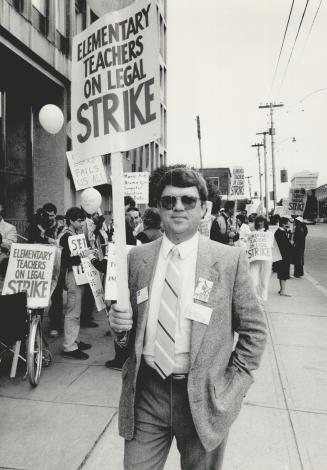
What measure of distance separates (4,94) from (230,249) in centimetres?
1141

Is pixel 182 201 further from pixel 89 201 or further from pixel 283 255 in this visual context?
pixel 283 255

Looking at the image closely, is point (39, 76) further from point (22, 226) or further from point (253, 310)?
point (253, 310)

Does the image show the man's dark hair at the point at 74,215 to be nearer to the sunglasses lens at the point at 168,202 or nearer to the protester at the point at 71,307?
the protester at the point at 71,307

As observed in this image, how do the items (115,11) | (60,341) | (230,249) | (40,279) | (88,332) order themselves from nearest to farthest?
(115,11), (230,249), (40,279), (60,341), (88,332)

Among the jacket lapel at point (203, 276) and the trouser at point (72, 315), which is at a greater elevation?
the jacket lapel at point (203, 276)

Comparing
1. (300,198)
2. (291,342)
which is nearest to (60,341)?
(291,342)

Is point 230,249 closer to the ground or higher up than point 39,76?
closer to the ground

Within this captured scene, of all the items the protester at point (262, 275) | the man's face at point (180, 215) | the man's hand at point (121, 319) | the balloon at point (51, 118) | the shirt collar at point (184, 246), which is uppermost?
the balloon at point (51, 118)

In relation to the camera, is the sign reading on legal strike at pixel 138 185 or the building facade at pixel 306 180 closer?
the sign reading on legal strike at pixel 138 185

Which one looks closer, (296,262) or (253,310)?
(253,310)

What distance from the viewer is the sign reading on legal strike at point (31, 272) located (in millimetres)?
5059

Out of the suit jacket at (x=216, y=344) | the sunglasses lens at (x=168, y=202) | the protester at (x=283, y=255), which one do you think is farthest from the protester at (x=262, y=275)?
the sunglasses lens at (x=168, y=202)

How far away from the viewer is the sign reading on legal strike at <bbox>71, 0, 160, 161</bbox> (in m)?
1.90

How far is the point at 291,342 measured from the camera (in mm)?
6441
